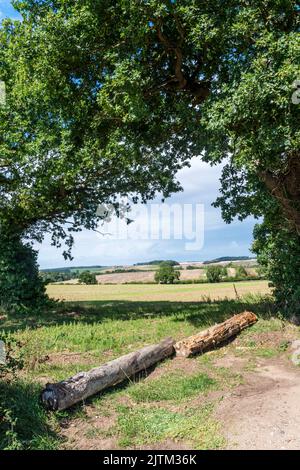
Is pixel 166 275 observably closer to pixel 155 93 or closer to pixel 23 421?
pixel 155 93

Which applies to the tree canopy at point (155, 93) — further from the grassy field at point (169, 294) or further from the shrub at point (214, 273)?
the shrub at point (214, 273)

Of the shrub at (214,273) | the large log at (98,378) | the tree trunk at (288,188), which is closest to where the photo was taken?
the large log at (98,378)

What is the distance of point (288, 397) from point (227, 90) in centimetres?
801

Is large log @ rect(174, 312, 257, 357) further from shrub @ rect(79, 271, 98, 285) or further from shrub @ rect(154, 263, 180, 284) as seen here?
shrub @ rect(79, 271, 98, 285)

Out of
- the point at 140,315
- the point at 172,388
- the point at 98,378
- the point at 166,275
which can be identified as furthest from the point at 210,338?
the point at 166,275

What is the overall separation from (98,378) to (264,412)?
11.0 ft

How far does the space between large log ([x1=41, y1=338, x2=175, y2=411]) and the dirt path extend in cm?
243

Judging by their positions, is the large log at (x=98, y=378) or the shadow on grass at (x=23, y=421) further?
the large log at (x=98, y=378)

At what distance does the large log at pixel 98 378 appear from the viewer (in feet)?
22.5

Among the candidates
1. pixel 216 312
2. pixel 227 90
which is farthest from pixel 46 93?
pixel 216 312

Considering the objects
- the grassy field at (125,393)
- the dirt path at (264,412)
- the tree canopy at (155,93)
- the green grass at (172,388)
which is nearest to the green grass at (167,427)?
the grassy field at (125,393)

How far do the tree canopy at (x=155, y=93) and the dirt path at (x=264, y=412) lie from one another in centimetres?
563

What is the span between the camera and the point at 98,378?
7793mm
